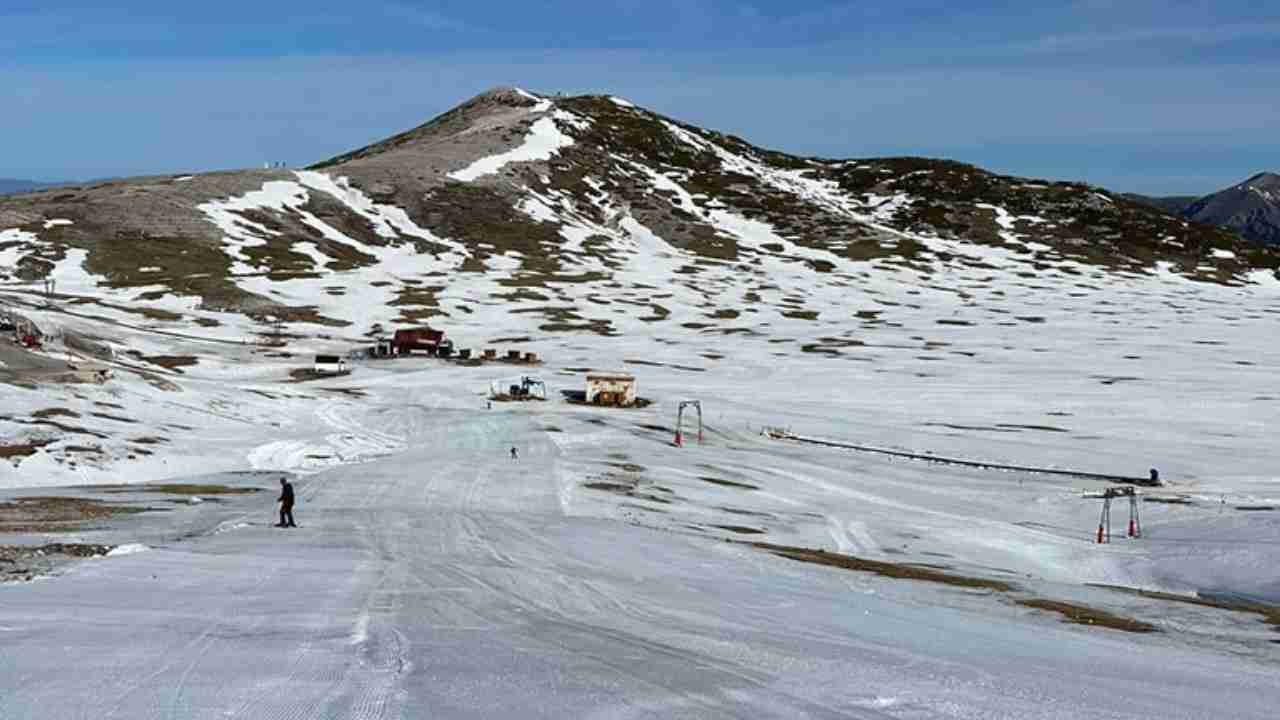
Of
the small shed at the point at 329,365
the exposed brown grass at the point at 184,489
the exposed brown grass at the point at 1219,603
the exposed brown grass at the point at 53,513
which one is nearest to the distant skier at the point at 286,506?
the exposed brown grass at the point at 53,513

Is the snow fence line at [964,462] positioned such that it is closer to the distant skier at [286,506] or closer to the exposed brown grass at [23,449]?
the distant skier at [286,506]

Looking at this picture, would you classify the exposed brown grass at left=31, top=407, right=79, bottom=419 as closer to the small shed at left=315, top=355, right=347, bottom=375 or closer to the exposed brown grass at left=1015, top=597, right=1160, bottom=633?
the small shed at left=315, top=355, right=347, bottom=375

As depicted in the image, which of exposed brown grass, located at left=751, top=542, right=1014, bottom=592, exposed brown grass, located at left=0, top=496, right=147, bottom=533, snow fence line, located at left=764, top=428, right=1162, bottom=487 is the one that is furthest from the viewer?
snow fence line, located at left=764, top=428, right=1162, bottom=487

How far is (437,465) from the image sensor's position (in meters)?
59.0

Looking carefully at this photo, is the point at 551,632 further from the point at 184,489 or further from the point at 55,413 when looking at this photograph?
the point at 55,413

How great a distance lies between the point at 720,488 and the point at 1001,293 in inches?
5524

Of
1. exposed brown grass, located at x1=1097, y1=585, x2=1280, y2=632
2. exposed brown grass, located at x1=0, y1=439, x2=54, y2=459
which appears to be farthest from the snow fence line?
exposed brown grass, located at x1=0, y1=439, x2=54, y2=459

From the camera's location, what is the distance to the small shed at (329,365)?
9806 cm

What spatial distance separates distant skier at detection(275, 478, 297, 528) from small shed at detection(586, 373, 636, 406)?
47.0 metres

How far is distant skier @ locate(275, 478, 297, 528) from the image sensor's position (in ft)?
129

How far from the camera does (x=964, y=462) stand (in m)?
66.2

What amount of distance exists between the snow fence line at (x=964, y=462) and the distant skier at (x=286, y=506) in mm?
39988

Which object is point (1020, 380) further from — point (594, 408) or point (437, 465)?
point (437, 465)

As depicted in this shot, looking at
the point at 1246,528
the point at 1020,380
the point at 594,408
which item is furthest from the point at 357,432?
the point at 1020,380
